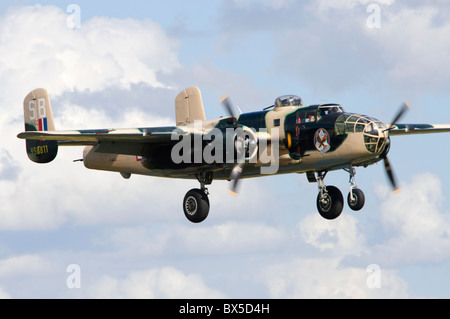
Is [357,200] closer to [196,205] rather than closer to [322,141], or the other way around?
[322,141]

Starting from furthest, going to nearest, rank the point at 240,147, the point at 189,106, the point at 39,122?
the point at 189,106, the point at 39,122, the point at 240,147

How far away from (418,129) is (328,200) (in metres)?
5.61

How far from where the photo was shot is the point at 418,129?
40.2 metres

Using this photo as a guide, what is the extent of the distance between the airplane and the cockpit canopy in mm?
42

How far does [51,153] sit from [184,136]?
7058 mm

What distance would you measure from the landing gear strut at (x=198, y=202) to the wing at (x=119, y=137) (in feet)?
6.83

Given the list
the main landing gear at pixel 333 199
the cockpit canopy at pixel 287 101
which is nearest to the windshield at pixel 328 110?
the cockpit canopy at pixel 287 101

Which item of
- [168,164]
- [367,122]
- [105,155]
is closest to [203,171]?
[168,164]

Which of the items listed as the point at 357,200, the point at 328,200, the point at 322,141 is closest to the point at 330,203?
the point at 328,200

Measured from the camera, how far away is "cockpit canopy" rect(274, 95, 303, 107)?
37.6 m

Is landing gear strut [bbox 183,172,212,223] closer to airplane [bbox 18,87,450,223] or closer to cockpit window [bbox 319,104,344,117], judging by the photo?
airplane [bbox 18,87,450,223]

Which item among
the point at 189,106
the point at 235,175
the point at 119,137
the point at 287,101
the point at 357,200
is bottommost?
the point at 357,200

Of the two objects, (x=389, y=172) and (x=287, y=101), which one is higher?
(x=287, y=101)

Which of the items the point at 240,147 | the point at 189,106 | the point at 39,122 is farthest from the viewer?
the point at 189,106
